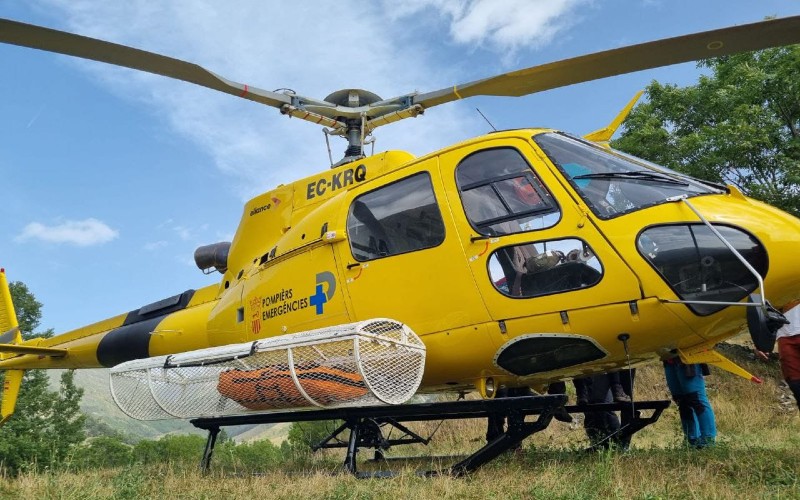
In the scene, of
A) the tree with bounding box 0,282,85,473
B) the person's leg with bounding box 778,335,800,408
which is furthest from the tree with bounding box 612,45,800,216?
the tree with bounding box 0,282,85,473

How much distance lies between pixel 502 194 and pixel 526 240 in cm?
52

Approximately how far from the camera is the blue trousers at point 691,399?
6.57 meters

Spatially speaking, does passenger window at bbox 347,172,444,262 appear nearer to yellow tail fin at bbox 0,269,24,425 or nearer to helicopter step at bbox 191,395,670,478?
helicopter step at bbox 191,395,670,478

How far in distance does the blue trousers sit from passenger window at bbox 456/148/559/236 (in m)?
2.63

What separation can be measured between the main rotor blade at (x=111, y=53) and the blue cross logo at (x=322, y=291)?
269cm

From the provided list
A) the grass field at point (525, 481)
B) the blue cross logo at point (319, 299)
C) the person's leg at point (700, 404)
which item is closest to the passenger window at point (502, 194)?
the blue cross logo at point (319, 299)

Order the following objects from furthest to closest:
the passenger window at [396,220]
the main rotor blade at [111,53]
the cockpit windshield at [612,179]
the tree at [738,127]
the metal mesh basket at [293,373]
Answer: the tree at [738,127] < the main rotor blade at [111,53] < the passenger window at [396,220] < the metal mesh basket at [293,373] < the cockpit windshield at [612,179]

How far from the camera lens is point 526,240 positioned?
16.8 feet

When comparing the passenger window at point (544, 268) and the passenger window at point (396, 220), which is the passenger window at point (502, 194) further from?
the passenger window at point (396, 220)

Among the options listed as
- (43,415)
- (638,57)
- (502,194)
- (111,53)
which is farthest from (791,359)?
(43,415)

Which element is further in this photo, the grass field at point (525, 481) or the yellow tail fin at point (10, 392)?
the yellow tail fin at point (10, 392)

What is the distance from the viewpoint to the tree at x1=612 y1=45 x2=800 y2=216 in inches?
725

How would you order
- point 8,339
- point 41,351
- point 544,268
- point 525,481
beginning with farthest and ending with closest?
point 8,339 < point 41,351 < point 544,268 < point 525,481

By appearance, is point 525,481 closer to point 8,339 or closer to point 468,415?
point 468,415
